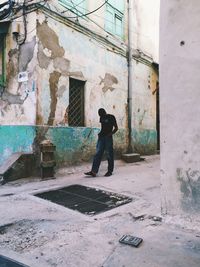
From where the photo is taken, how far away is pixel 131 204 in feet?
14.5

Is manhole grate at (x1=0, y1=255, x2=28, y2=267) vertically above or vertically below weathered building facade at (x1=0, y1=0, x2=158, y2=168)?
below

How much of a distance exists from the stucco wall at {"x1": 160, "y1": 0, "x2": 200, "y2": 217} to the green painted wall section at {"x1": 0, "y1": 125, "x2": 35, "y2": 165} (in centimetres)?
418

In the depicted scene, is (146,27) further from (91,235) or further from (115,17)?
(91,235)

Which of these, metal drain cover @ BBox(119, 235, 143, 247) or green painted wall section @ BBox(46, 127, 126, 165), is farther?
green painted wall section @ BBox(46, 127, 126, 165)

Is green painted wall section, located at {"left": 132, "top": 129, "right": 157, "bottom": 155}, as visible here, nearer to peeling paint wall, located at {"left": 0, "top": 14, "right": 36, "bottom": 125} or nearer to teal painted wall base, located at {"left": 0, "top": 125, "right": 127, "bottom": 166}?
teal painted wall base, located at {"left": 0, "top": 125, "right": 127, "bottom": 166}

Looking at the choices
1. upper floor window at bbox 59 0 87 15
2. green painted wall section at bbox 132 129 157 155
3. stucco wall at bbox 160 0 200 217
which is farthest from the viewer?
green painted wall section at bbox 132 129 157 155

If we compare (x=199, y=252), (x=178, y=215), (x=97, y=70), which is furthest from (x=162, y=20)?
(x=97, y=70)

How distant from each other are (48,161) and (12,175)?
0.82 meters

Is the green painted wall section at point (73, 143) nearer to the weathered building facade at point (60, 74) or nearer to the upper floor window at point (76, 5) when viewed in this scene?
the weathered building facade at point (60, 74)

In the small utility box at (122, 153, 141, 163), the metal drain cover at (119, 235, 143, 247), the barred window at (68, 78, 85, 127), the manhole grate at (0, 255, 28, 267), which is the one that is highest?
the barred window at (68, 78, 85, 127)

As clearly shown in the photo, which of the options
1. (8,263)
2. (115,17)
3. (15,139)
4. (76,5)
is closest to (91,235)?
(8,263)

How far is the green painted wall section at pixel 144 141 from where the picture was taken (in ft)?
36.0

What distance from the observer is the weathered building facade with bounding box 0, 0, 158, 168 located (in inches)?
281

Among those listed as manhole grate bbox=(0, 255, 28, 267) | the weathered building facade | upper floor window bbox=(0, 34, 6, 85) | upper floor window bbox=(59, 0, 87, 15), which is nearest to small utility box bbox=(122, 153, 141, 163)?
the weathered building facade
